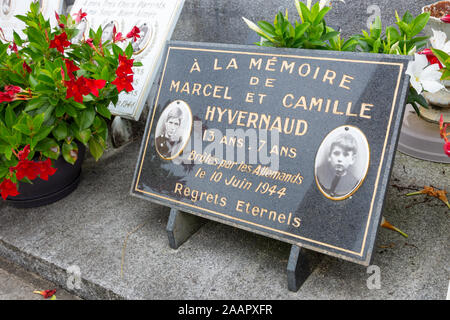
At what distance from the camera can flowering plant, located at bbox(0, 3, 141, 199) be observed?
1755mm

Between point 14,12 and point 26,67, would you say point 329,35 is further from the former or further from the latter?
point 14,12

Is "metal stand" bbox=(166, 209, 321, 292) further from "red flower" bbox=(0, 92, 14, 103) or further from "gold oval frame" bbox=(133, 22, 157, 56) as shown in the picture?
"gold oval frame" bbox=(133, 22, 157, 56)

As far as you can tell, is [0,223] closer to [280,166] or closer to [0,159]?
[0,159]

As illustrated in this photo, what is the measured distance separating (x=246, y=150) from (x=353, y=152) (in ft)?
1.45

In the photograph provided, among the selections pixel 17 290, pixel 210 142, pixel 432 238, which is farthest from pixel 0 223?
pixel 432 238

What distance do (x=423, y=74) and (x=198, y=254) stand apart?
3.89 ft

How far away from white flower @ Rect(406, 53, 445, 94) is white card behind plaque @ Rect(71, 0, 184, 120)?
1.56m

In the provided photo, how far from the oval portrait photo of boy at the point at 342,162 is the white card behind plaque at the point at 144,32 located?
145cm

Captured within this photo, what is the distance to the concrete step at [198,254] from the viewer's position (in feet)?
5.26

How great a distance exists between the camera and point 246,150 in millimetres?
1693

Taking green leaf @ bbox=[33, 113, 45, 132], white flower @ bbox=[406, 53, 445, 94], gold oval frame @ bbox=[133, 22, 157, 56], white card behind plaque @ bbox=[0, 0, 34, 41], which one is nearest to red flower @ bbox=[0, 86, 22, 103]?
green leaf @ bbox=[33, 113, 45, 132]

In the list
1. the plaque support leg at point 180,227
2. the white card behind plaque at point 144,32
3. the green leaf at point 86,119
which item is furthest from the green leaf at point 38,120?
the white card behind plaque at point 144,32

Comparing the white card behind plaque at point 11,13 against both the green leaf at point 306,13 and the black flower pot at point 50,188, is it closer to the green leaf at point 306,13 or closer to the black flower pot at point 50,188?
the black flower pot at point 50,188

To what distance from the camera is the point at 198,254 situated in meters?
1.84
